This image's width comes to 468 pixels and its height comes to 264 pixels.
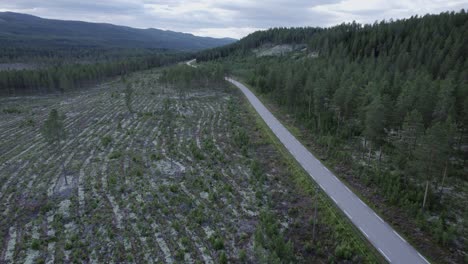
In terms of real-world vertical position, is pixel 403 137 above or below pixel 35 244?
above

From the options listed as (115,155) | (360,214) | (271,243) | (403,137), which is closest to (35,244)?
(271,243)

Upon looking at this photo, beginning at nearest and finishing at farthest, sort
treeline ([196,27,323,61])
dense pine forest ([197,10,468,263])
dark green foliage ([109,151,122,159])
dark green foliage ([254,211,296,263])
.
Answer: dark green foliage ([254,211,296,263])
dense pine forest ([197,10,468,263])
dark green foliage ([109,151,122,159])
treeline ([196,27,323,61])

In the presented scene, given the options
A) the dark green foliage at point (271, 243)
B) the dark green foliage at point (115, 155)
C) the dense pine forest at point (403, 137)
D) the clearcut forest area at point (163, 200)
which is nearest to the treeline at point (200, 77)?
the dense pine forest at point (403, 137)

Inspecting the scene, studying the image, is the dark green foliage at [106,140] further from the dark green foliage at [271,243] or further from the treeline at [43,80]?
the treeline at [43,80]

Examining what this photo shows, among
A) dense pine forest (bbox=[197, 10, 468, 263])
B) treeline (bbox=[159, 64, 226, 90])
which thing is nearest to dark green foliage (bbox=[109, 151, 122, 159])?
dense pine forest (bbox=[197, 10, 468, 263])

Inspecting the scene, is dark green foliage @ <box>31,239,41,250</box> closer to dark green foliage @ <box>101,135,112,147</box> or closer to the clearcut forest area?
the clearcut forest area

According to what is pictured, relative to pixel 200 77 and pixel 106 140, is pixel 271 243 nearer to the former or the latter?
pixel 106 140
